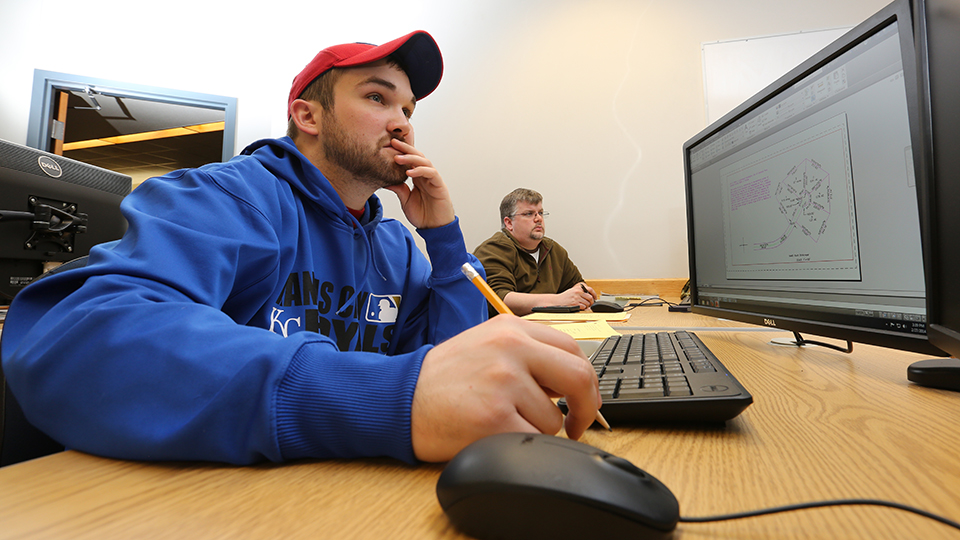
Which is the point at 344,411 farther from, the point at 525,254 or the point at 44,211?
the point at 525,254

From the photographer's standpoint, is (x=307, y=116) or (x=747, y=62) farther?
(x=747, y=62)

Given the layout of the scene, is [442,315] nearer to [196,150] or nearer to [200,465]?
[200,465]

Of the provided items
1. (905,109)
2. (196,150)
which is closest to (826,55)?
(905,109)

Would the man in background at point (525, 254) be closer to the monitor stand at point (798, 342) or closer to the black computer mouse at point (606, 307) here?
the black computer mouse at point (606, 307)

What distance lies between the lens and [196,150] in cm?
552

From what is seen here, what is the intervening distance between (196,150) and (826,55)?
6.37 metres

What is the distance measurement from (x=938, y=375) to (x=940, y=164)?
26cm

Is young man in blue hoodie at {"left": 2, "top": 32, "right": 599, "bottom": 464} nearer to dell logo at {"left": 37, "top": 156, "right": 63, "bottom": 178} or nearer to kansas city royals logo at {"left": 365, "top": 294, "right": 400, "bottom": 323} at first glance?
kansas city royals logo at {"left": 365, "top": 294, "right": 400, "bottom": 323}

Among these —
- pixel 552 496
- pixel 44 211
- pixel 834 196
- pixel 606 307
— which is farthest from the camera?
pixel 606 307

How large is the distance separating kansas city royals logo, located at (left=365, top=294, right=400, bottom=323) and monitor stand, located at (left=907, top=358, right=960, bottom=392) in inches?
31.2

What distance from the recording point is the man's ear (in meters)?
0.91

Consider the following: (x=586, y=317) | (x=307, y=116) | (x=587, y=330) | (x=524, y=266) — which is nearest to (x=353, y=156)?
(x=307, y=116)

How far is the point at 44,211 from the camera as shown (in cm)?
110

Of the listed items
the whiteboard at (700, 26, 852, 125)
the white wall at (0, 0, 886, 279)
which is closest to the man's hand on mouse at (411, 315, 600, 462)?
the white wall at (0, 0, 886, 279)
